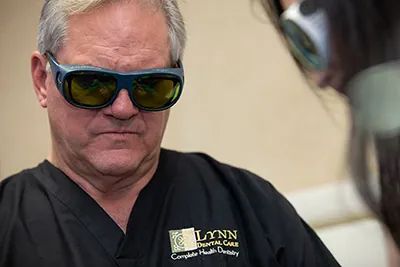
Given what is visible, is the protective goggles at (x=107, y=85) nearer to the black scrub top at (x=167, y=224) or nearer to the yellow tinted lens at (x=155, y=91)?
the yellow tinted lens at (x=155, y=91)

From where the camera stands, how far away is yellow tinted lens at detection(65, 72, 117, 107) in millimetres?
1305

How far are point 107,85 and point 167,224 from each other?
0.34m

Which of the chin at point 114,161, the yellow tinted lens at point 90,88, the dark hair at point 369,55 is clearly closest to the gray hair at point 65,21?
the yellow tinted lens at point 90,88

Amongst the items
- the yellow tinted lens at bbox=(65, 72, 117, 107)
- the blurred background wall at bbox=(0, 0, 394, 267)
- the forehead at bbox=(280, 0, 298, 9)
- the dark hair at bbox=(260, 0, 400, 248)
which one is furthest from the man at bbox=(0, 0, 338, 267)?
the dark hair at bbox=(260, 0, 400, 248)

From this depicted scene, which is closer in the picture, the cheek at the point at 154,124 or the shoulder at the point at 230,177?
the cheek at the point at 154,124

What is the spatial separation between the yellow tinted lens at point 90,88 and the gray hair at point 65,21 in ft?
0.40

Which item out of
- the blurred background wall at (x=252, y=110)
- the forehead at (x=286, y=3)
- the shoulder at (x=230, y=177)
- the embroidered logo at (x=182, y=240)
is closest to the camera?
the forehead at (x=286, y=3)

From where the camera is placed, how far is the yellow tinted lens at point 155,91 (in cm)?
134

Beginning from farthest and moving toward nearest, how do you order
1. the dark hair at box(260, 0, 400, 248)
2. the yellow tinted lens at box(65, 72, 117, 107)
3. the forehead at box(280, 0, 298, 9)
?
the yellow tinted lens at box(65, 72, 117, 107)
the forehead at box(280, 0, 298, 9)
the dark hair at box(260, 0, 400, 248)

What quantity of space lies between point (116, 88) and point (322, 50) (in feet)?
2.46

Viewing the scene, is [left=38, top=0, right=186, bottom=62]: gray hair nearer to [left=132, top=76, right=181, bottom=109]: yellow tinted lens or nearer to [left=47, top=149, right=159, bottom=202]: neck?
[left=132, top=76, right=181, bottom=109]: yellow tinted lens

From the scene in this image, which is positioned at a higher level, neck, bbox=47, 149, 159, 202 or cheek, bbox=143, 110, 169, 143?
cheek, bbox=143, 110, 169, 143

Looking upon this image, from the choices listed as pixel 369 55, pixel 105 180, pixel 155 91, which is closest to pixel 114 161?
pixel 105 180

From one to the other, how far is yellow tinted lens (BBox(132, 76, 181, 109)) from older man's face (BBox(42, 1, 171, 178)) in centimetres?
3
